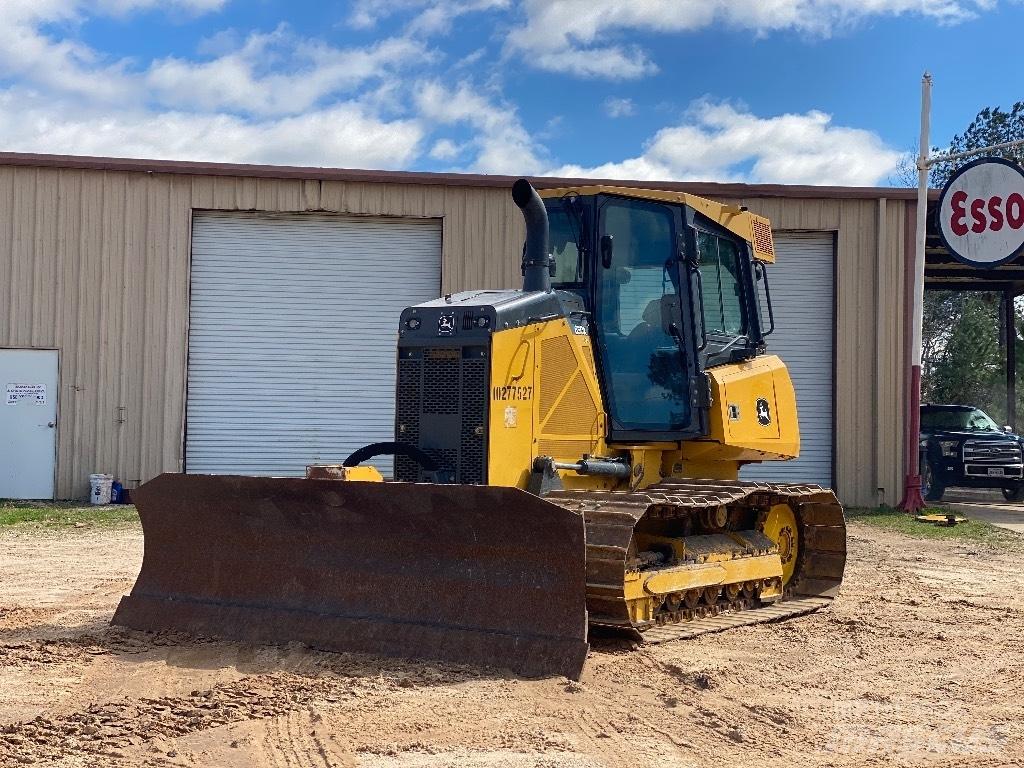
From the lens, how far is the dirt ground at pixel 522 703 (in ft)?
15.5

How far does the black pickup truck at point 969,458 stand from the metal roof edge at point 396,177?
440 cm

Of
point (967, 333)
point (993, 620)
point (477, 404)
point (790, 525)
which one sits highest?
point (967, 333)

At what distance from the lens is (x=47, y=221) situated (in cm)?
1684

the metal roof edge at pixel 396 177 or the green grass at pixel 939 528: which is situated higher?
the metal roof edge at pixel 396 177

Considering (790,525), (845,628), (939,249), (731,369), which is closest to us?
(845,628)

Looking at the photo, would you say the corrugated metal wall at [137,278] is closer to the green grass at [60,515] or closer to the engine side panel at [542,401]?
the green grass at [60,515]

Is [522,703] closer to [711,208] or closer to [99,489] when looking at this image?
[711,208]

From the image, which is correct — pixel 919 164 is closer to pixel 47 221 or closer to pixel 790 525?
pixel 790 525

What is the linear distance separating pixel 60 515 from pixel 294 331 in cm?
433

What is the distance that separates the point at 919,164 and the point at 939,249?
2460mm

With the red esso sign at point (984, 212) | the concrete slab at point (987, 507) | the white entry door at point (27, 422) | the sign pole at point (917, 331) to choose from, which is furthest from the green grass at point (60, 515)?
the red esso sign at point (984, 212)

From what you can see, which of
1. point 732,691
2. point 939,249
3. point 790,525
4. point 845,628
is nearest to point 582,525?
point 732,691

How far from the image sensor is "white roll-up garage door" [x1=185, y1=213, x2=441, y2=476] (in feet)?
56.3

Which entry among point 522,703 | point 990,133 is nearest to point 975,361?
point 990,133
